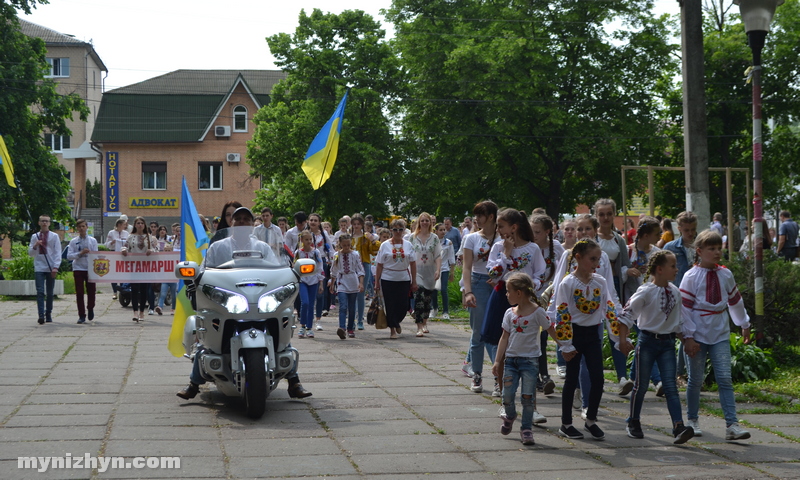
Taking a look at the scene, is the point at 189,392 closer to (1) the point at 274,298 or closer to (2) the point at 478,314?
(1) the point at 274,298

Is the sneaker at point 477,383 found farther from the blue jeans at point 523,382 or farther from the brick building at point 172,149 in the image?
the brick building at point 172,149

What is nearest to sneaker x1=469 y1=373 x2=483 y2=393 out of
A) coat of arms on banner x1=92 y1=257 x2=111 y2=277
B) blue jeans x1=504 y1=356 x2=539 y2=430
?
blue jeans x1=504 y1=356 x2=539 y2=430

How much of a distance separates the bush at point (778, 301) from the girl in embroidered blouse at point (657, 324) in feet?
13.7

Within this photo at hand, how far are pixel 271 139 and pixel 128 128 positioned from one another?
14.9 metres

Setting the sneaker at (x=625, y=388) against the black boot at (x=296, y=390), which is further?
the sneaker at (x=625, y=388)

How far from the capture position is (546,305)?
791cm

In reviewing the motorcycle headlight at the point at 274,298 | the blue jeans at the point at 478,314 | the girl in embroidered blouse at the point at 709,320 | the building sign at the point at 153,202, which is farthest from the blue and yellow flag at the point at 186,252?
the building sign at the point at 153,202

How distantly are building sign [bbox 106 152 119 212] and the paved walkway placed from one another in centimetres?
4706

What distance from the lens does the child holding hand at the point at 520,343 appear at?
654cm

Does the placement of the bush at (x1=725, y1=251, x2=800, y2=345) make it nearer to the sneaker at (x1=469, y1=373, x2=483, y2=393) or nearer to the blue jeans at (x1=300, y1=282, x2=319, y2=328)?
the sneaker at (x1=469, y1=373, x2=483, y2=393)

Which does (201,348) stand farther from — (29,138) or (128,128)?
(128,128)

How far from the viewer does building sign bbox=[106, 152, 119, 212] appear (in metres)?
55.3

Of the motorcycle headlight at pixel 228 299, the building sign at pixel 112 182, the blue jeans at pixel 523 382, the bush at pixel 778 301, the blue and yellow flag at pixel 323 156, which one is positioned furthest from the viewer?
the building sign at pixel 112 182

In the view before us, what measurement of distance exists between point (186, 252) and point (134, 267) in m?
9.16
